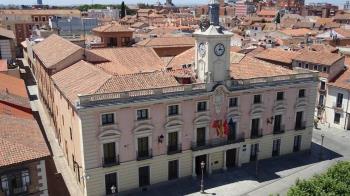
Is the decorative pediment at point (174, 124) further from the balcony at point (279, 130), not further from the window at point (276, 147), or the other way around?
the window at point (276, 147)

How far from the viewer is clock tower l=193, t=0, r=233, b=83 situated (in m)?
40.5

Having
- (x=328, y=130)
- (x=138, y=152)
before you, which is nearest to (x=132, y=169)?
(x=138, y=152)

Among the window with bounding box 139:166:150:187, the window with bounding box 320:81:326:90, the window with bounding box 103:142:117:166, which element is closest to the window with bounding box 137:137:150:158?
the window with bounding box 139:166:150:187

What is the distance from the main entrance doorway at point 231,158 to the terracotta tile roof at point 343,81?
75.0 ft

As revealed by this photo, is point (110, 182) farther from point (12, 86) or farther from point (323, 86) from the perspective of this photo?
point (323, 86)

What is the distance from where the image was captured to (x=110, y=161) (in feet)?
124

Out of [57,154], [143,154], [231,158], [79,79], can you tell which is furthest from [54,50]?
[231,158]

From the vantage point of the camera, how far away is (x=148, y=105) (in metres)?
37.8

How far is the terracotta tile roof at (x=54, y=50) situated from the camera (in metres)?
49.4

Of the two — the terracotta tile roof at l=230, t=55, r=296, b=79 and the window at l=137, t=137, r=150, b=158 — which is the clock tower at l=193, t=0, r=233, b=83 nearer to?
the terracotta tile roof at l=230, t=55, r=296, b=79

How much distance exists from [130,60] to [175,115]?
15788 mm

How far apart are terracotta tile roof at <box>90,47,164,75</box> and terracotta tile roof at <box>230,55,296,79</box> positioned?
1091 cm

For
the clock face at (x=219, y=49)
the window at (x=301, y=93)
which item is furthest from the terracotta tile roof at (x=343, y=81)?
the clock face at (x=219, y=49)

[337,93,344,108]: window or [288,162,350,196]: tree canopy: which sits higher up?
[288,162,350,196]: tree canopy
